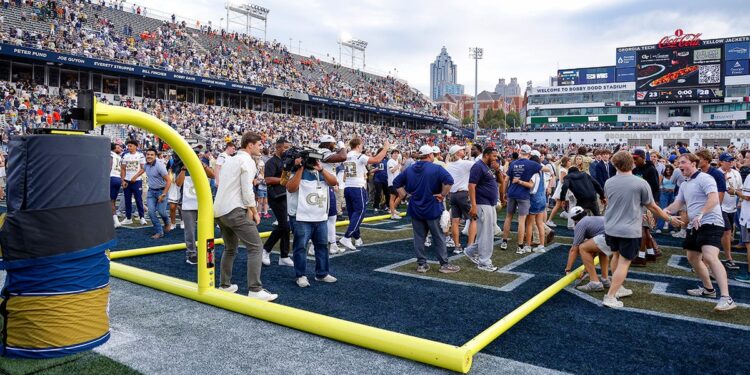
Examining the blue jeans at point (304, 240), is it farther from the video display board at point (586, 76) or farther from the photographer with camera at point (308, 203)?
the video display board at point (586, 76)

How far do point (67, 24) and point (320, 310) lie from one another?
32.9 m

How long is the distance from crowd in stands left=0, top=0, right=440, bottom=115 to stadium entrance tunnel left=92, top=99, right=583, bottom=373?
27915 millimetres

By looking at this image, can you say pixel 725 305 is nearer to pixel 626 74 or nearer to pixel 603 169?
pixel 603 169

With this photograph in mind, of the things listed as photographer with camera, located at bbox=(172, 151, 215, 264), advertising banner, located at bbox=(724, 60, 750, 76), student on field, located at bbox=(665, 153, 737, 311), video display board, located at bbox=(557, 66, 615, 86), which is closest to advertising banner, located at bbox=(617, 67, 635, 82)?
video display board, located at bbox=(557, 66, 615, 86)

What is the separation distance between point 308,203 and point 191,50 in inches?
1383

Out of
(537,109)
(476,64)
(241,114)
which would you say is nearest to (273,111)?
(241,114)

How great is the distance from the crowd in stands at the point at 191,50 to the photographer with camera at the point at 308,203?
2789 centimetres

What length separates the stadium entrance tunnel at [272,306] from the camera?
12.1 ft

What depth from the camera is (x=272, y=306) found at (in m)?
4.64

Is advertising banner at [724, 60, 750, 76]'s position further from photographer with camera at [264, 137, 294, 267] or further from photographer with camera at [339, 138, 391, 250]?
photographer with camera at [264, 137, 294, 267]

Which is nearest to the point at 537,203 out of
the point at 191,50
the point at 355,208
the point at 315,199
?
the point at 355,208

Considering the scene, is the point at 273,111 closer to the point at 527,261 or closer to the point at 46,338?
the point at 527,261

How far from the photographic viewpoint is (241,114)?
37.8 metres

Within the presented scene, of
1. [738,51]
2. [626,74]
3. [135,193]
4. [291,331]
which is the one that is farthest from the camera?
[626,74]
